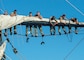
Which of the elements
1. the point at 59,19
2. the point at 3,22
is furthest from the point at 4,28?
the point at 59,19

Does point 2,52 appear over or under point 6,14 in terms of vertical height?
under

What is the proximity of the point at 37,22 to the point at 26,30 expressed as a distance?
1651 millimetres

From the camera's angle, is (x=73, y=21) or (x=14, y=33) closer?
(x=14, y=33)

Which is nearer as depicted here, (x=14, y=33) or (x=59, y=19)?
(x=14, y=33)

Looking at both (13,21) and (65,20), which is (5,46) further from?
(65,20)

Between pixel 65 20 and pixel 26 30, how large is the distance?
3.26 m

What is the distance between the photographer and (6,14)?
4078 centimetres

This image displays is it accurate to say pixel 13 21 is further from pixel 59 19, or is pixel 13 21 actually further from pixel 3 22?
pixel 59 19

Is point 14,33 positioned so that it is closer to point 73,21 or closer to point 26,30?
point 26,30

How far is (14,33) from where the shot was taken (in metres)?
39.4

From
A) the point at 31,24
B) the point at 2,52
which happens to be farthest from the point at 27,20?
the point at 2,52

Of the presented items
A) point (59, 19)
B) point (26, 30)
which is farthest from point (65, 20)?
point (26, 30)

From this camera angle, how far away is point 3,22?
41.6m

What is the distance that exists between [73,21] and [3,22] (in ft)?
16.5
